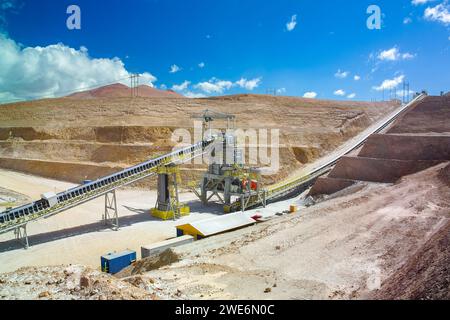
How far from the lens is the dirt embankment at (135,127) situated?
43719 mm

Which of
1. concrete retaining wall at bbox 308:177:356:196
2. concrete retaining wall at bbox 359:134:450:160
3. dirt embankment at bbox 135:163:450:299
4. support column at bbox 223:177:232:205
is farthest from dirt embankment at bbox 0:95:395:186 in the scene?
dirt embankment at bbox 135:163:450:299

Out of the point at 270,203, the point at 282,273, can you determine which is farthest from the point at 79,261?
the point at 270,203

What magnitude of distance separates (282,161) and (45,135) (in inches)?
1402

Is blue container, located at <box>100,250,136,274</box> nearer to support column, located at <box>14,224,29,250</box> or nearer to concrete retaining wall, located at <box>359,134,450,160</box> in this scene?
support column, located at <box>14,224,29,250</box>

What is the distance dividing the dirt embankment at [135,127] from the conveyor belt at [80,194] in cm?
1182

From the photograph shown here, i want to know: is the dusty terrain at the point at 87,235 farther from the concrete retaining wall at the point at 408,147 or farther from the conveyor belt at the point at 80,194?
the concrete retaining wall at the point at 408,147

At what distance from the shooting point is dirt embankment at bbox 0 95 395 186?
43719 millimetres

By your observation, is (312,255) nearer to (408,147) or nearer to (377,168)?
(377,168)

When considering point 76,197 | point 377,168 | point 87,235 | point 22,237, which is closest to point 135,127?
point 76,197

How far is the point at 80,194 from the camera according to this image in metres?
23.0

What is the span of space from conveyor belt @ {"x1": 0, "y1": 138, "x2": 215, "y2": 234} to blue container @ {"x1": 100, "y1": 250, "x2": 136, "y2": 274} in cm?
699

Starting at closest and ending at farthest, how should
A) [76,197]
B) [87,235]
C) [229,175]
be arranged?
1. [76,197]
2. [87,235]
3. [229,175]

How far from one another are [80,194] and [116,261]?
832 centimetres

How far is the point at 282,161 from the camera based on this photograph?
138 ft
